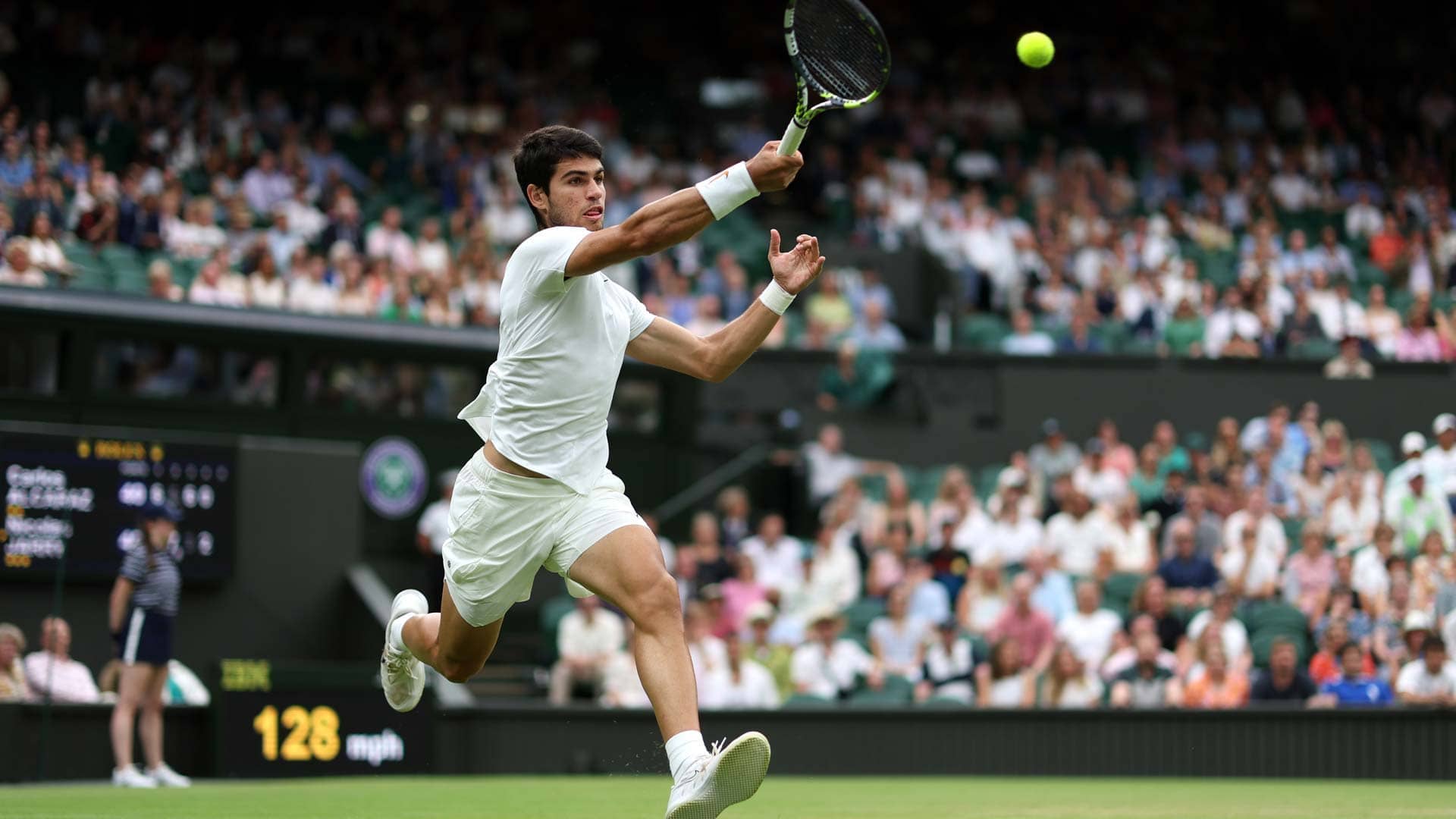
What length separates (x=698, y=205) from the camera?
5320mm

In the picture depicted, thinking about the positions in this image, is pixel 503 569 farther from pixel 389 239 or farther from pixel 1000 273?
pixel 1000 273

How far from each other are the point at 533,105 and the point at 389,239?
506 cm

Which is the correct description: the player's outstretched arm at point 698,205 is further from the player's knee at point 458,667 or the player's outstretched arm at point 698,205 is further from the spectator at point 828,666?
the spectator at point 828,666

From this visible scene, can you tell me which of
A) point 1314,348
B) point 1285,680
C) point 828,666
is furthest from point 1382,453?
point 828,666

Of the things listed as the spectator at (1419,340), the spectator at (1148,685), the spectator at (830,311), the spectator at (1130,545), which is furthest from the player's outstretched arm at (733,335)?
the spectator at (1419,340)

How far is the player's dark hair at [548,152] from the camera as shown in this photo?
235 inches

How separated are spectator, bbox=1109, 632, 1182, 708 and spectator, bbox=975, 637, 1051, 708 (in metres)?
0.62

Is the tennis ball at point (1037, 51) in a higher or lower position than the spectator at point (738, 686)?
higher

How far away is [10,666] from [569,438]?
304 inches

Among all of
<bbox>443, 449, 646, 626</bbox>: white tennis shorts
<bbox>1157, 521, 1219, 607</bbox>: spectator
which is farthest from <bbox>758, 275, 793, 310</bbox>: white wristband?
<bbox>1157, 521, 1219, 607</bbox>: spectator

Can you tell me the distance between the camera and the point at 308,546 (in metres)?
15.5

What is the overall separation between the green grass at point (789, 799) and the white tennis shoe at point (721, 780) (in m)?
2.29

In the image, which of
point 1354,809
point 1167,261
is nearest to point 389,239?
point 1167,261

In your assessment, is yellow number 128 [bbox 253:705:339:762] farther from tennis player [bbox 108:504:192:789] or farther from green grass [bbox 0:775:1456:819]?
tennis player [bbox 108:504:192:789]
